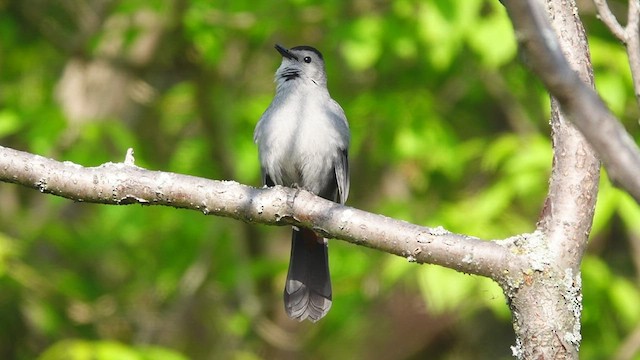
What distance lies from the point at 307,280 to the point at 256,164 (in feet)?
6.12

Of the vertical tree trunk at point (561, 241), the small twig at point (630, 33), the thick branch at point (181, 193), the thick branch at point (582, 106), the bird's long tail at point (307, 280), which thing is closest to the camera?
the thick branch at point (582, 106)

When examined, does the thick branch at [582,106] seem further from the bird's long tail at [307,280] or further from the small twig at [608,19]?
the bird's long tail at [307,280]

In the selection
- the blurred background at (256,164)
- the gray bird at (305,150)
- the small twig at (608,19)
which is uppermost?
the blurred background at (256,164)

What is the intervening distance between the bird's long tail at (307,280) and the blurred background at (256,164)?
0.82 metres

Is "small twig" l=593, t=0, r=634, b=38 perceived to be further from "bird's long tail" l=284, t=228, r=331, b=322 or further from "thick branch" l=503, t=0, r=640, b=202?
"bird's long tail" l=284, t=228, r=331, b=322

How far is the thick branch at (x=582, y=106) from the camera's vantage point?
1423 mm

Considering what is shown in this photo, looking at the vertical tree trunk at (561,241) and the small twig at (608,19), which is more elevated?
the small twig at (608,19)

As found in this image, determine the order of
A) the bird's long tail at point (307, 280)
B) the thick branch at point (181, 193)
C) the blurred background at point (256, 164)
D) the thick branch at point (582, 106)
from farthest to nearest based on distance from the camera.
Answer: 1. the blurred background at point (256, 164)
2. the bird's long tail at point (307, 280)
3. the thick branch at point (181, 193)
4. the thick branch at point (582, 106)

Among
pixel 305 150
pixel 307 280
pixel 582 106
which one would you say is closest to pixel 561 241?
pixel 582 106

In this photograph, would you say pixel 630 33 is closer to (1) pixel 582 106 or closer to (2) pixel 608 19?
(2) pixel 608 19

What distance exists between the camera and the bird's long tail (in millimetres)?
3904

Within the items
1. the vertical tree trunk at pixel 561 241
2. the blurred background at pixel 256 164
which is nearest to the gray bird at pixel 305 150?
the blurred background at pixel 256 164

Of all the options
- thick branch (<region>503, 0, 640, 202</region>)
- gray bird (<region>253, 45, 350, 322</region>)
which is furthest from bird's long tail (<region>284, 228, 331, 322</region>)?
thick branch (<region>503, 0, 640, 202</region>)

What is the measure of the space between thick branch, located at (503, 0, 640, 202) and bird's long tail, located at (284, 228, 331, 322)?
2498 millimetres
